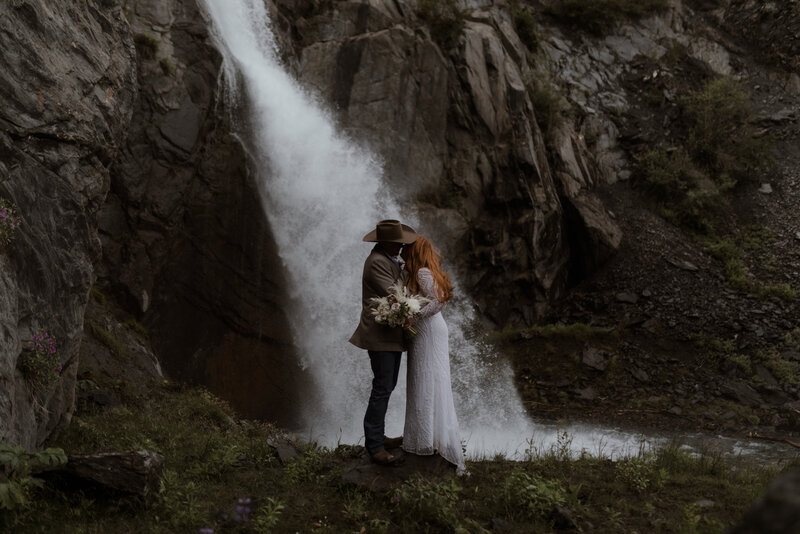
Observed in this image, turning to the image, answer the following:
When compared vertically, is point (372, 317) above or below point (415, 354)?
above

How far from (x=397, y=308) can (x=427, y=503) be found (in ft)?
5.03

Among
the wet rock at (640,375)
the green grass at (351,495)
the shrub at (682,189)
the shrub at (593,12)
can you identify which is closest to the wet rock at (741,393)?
the wet rock at (640,375)

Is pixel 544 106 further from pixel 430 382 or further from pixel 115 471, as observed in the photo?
pixel 115 471

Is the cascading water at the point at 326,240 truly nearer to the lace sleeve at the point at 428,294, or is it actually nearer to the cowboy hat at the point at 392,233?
the lace sleeve at the point at 428,294

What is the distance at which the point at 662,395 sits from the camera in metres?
13.6

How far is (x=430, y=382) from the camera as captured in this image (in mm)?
5301

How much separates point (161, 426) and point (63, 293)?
1999 millimetres

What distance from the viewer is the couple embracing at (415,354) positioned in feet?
17.3

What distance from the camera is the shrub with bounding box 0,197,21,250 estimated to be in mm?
5074

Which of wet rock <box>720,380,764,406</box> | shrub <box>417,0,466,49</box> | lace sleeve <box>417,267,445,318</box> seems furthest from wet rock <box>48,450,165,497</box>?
shrub <box>417,0,466,49</box>

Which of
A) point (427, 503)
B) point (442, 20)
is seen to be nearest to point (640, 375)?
point (427, 503)

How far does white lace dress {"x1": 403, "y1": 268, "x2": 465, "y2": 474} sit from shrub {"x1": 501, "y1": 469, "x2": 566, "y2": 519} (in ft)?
1.96

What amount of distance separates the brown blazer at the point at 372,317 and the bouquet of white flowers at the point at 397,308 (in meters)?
0.13

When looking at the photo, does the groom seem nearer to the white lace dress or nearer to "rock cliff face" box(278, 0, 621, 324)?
the white lace dress
